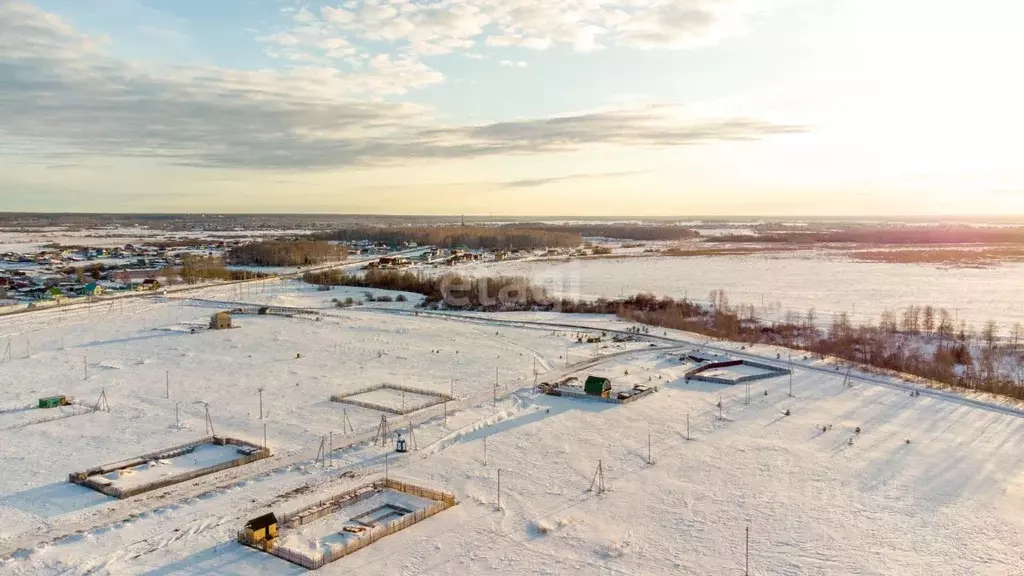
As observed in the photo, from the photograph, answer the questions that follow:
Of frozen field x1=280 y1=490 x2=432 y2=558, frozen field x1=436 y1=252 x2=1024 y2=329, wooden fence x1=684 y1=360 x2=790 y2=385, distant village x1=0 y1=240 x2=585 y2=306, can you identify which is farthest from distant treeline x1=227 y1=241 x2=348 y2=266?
frozen field x1=280 y1=490 x2=432 y2=558

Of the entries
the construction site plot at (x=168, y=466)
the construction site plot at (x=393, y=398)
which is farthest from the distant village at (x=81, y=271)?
the construction site plot at (x=168, y=466)

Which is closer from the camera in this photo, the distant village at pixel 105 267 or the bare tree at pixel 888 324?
the bare tree at pixel 888 324

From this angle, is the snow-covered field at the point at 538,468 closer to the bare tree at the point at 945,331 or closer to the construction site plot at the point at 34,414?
the construction site plot at the point at 34,414

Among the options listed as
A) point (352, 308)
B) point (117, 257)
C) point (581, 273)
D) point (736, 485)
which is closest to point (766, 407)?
point (736, 485)

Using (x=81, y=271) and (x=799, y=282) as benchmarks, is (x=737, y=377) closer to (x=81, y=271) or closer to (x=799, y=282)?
(x=799, y=282)

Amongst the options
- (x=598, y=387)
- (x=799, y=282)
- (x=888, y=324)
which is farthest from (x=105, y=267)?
(x=888, y=324)

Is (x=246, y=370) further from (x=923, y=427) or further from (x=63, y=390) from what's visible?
(x=923, y=427)
